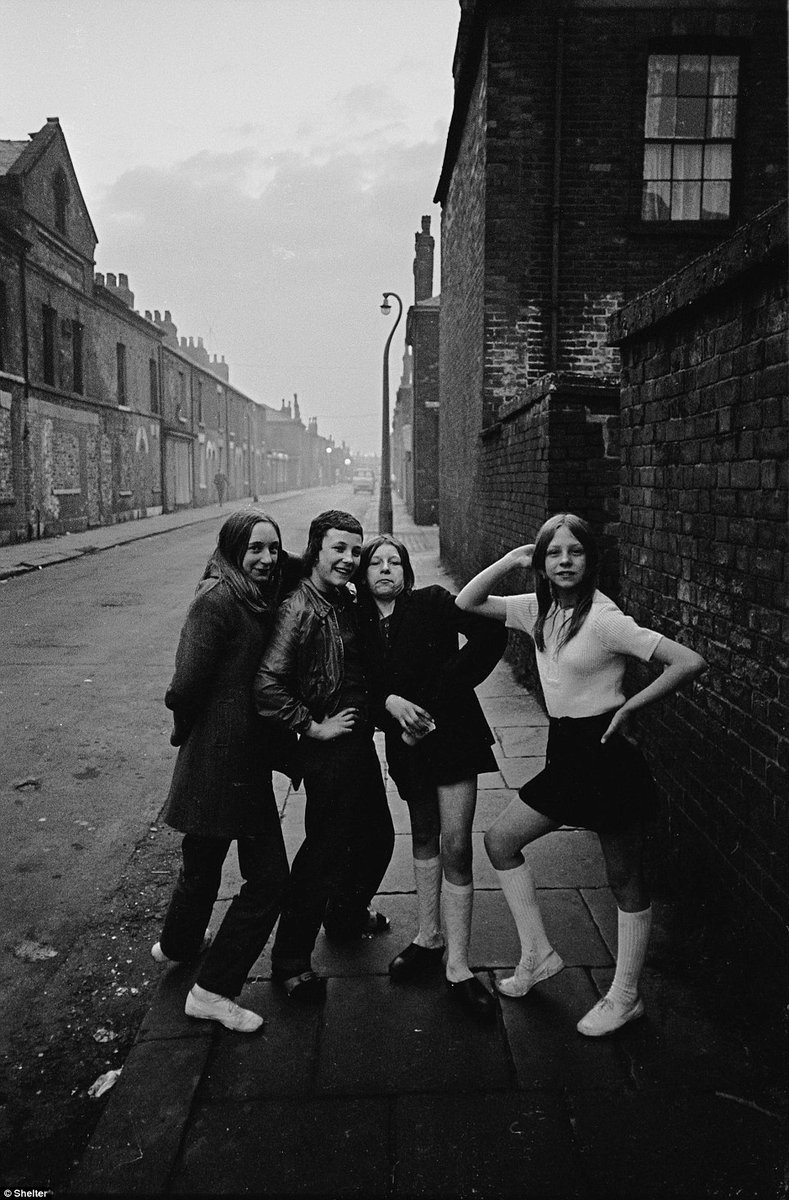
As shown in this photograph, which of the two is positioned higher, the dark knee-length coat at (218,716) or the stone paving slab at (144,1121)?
the dark knee-length coat at (218,716)

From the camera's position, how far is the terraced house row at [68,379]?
2123 centimetres

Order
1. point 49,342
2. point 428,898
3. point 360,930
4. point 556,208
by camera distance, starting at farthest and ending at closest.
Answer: point 49,342, point 556,208, point 360,930, point 428,898

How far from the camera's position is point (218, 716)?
9.86 ft

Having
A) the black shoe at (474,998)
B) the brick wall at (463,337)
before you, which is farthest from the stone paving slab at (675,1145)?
the brick wall at (463,337)

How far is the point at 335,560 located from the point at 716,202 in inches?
376

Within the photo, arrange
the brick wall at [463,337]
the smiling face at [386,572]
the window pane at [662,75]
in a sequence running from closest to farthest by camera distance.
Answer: the smiling face at [386,572]
the window pane at [662,75]
the brick wall at [463,337]

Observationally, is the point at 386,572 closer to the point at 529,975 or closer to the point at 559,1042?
the point at 529,975

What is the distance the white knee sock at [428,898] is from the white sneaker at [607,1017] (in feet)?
2.12

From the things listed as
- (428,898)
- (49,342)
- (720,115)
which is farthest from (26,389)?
(428,898)

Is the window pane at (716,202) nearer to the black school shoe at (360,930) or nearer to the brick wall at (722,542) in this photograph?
the brick wall at (722,542)

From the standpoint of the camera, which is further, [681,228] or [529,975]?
[681,228]

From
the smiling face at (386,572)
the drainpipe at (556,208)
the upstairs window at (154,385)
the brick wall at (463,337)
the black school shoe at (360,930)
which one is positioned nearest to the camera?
the smiling face at (386,572)

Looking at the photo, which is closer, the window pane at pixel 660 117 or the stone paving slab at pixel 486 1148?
the stone paving slab at pixel 486 1148

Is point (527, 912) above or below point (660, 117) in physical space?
below
